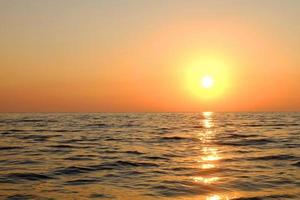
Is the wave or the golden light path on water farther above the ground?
the golden light path on water

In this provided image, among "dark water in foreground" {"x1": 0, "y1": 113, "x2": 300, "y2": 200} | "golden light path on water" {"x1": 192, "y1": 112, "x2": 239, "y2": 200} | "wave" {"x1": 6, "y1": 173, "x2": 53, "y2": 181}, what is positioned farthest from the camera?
"wave" {"x1": 6, "y1": 173, "x2": 53, "y2": 181}

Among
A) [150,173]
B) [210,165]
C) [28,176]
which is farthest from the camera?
[210,165]

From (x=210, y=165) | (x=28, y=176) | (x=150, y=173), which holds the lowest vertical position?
(x=28, y=176)

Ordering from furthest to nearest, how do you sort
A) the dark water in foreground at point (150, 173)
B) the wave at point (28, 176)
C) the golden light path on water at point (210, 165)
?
the wave at point (28, 176)
the dark water in foreground at point (150, 173)
the golden light path on water at point (210, 165)

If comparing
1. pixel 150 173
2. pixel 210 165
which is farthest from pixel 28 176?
pixel 210 165

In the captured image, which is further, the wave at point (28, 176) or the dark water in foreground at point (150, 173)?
the wave at point (28, 176)

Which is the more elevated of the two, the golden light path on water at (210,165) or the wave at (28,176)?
the golden light path on water at (210,165)

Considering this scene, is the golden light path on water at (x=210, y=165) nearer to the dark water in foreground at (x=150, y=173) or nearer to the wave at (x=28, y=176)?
the dark water in foreground at (x=150, y=173)

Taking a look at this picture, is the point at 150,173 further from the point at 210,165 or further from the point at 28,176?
the point at 28,176

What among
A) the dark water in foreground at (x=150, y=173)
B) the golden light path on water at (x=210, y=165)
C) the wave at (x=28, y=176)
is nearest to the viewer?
the golden light path on water at (x=210, y=165)

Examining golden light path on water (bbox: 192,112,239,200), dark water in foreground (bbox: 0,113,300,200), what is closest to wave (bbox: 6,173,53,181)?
dark water in foreground (bbox: 0,113,300,200)

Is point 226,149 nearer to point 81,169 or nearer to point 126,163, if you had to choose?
point 126,163

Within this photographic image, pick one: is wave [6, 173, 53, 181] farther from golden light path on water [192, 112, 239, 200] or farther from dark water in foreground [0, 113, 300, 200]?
golden light path on water [192, 112, 239, 200]

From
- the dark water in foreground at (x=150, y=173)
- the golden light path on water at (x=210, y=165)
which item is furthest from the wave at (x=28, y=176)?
A: the golden light path on water at (x=210, y=165)
